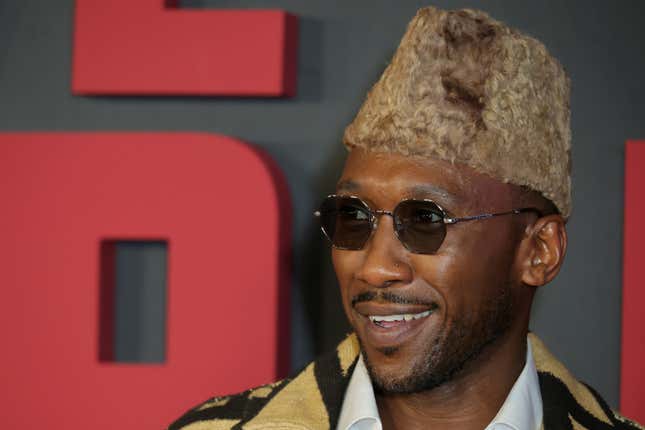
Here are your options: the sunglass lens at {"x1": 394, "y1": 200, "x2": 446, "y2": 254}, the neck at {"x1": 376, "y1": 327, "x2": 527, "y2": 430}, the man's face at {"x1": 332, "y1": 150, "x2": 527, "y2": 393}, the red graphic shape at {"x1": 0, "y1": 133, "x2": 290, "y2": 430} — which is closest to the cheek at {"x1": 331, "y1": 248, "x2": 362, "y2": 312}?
the man's face at {"x1": 332, "y1": 150, "x2": 527, "y2": 393}

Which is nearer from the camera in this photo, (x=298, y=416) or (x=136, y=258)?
(x=298, y=416)

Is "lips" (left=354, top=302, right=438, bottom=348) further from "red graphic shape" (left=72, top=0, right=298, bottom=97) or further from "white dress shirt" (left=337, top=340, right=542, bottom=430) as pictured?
"red graphic shape" (left=72, top=0, right=298, bottom=97)

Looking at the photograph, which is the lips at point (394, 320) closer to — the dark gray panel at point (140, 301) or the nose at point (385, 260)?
the nose at point (385, 260)

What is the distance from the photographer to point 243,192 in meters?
2.58

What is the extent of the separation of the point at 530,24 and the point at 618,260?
0.66 metres

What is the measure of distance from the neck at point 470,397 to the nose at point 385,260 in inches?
9.2

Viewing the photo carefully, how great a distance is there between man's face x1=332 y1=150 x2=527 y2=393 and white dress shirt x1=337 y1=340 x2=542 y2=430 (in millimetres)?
100

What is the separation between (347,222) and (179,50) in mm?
1070

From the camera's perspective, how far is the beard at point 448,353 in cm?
177

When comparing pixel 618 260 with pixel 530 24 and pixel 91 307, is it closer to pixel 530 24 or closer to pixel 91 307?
pixel 530 24

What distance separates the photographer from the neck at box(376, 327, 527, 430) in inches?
73.1

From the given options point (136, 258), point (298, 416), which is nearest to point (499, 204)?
point (298, 416)

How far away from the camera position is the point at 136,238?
8.61 ft

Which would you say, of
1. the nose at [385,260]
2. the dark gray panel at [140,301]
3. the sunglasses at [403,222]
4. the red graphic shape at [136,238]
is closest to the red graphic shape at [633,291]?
the sunglasses at [403,222]
